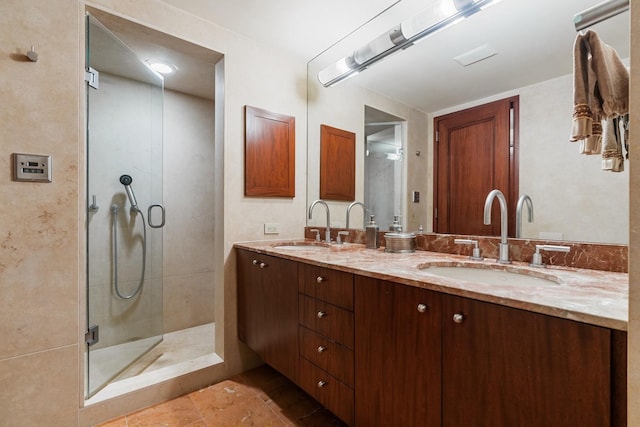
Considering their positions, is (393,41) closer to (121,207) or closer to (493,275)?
(493,275)

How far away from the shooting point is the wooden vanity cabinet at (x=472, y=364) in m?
0.62

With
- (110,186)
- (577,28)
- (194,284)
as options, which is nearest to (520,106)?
(577,28)

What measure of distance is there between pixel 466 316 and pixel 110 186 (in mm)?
2131

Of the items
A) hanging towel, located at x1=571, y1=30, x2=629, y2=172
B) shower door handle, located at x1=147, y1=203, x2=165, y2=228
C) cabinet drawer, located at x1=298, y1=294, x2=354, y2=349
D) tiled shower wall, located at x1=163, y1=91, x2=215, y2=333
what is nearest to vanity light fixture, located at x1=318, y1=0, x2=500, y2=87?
hanging towel, located at x1=571, y1=30, x2=629, y2=172

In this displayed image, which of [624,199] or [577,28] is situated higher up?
[577,28]

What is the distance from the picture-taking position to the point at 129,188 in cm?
204

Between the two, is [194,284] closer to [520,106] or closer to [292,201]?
[292,201]

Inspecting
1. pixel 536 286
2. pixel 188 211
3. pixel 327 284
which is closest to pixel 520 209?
pixel 536 286

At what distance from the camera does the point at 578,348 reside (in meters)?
0.63

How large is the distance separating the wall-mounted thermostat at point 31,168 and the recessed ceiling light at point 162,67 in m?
1.05

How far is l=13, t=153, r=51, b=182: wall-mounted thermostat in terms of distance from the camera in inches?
50.3

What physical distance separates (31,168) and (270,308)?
1.27 m

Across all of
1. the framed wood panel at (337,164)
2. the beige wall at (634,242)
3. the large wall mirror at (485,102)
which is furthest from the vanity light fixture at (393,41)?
the beige wall at (634,242)

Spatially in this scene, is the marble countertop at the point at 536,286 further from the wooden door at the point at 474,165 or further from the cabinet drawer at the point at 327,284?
the wooden door at the point at 474,165
